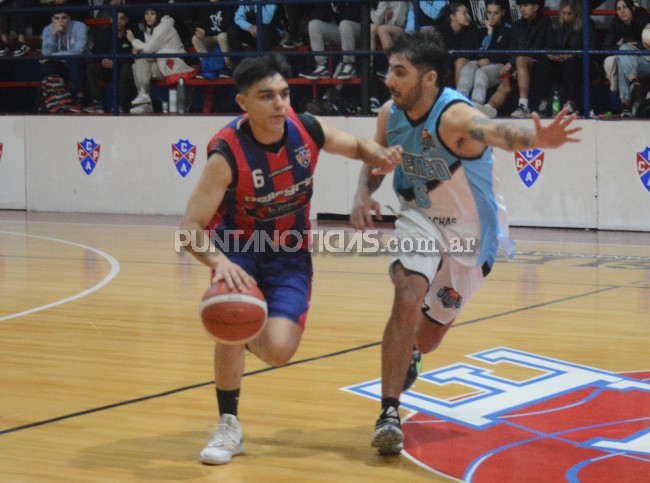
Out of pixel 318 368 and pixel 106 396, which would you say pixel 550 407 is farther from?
pixel 106 396

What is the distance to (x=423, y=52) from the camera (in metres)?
5.28

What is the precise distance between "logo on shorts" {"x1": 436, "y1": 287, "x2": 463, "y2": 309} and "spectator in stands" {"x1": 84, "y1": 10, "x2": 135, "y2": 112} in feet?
36.2

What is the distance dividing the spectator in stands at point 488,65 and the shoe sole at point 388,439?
8715 millimetres

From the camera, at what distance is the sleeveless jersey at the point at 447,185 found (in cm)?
540

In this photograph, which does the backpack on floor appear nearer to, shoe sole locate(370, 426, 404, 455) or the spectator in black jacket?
the spectator in black jacket

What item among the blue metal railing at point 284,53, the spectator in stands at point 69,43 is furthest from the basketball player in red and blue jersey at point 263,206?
the spectator in stands at point 69,43

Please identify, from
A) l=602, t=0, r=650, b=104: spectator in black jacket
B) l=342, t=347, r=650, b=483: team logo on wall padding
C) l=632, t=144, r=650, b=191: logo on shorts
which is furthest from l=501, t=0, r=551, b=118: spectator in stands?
l=342, t=347, r=650, b=483: team logo on wall padding

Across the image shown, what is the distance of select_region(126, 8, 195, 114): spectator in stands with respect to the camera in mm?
15477

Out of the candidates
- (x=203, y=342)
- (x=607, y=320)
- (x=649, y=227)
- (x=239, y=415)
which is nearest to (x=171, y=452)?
(x=239, y=415)

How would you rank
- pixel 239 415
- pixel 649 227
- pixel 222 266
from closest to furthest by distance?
pixel 222 266 → pixel 239 415 → pixel 649 227

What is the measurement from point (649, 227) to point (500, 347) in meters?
6.04

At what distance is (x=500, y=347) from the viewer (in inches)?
279

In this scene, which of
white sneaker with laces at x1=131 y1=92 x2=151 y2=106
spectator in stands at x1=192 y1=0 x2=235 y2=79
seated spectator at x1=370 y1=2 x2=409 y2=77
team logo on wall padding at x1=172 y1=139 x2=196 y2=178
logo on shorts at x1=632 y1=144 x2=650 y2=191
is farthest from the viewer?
white sneaker with laces at x1=131 y1=92 x2=151 y2=106

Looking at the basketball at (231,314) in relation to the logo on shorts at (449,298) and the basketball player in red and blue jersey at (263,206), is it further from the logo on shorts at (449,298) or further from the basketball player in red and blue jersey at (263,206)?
the logo on shorts at (449,298)
